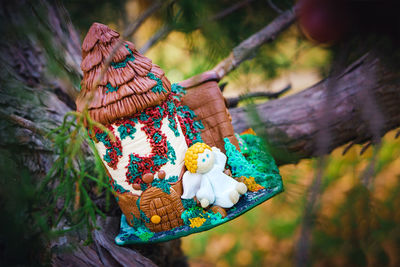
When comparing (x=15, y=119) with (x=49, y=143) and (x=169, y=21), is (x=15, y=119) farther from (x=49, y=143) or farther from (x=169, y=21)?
(x=169, y=21)

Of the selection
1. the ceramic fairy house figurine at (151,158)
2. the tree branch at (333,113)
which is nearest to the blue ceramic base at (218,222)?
the ceramic fairy house figurine at (151,158)

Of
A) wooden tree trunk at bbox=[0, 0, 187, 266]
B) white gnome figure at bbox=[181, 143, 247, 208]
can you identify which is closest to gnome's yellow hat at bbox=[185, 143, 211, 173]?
white gnome figure at bbox=[181, 143, 247, 208]

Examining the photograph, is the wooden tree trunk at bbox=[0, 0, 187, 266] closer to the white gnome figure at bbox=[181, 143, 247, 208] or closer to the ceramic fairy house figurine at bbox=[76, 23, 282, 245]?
the ceramic fairy house figurine at bbox=[76, 23, 282, 245]

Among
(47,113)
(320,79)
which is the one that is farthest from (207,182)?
(47,113)

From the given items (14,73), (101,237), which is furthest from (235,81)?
(14,73)

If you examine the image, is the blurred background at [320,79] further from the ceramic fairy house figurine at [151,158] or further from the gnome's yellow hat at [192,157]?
the gnome's yellow hat at [192,157]

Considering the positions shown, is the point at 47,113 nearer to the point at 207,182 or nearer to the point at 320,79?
the point at 207,182

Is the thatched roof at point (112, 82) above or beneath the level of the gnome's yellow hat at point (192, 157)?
above
